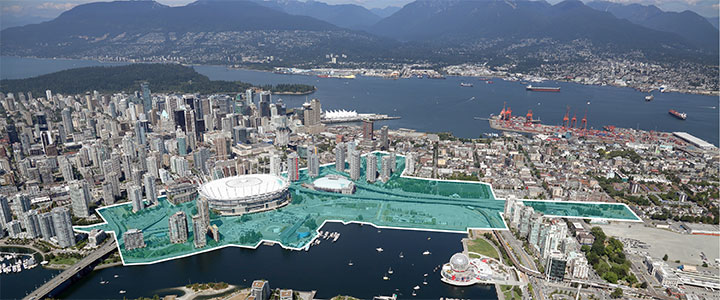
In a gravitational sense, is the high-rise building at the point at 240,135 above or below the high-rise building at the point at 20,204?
above

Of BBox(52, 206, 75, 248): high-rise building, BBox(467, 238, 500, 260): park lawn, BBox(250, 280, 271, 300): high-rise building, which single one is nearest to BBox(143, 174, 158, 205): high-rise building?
BBox(52, 206, 75, 248): high-rise building

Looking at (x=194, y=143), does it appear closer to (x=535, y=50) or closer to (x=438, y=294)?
(x=438, y=294)

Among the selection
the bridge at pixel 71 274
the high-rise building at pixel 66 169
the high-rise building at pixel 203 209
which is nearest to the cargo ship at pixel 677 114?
the high-rise building at pixel 203 209

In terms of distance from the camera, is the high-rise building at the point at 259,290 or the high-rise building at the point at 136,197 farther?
the high-rise building at the point at 136,197

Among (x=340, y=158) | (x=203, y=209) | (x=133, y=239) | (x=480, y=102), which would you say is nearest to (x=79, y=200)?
(x=133, y=239)

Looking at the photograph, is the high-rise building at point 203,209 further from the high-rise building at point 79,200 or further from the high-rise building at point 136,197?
the high-rise building at point 79,200

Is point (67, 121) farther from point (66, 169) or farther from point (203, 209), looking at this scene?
point (203, 209)

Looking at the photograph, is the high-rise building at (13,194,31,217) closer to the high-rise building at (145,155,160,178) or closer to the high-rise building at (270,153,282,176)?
the high-rise building at (145,155,160,178)

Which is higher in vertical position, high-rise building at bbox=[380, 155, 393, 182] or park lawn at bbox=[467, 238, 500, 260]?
high-rise building at bbox=[380, 155, 393, 182]
